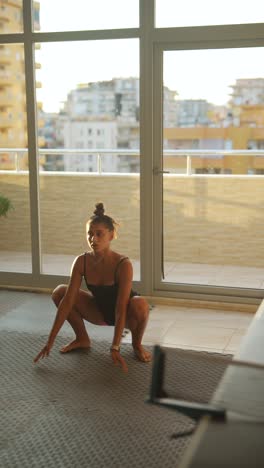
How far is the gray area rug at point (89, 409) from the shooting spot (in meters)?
2.28

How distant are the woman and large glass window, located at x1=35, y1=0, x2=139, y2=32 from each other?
1649 millimetres

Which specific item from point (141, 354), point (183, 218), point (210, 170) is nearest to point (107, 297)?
point (141, 354)

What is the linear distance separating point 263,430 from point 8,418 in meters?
1.60

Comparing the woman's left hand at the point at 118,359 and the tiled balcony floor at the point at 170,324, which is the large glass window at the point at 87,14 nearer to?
the tiled balcony floor at the point at 170,324

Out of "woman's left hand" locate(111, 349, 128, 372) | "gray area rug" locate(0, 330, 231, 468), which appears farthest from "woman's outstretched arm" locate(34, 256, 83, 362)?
"woman's left hand" locate(111, 349, 128, 372)

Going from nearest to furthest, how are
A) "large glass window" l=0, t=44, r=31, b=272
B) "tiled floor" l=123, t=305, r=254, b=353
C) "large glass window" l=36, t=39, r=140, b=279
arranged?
1. "tiled floor" l=123, t=305, r=254, b=353
2. "large glass window" l=36, t=39, r=140, b=279
3. "large glass window" l=0, t=44, r=31, b=272

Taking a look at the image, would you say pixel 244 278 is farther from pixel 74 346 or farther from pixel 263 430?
pixel 263 430

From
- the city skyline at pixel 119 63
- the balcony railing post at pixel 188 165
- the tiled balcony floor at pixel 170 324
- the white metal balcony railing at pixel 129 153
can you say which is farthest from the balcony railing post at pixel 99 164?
the tiled balcony floor at pixel 170 324

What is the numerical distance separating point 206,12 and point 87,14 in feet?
2.72

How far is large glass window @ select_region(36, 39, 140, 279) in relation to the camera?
431 centimetres

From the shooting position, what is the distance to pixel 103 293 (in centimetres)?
317

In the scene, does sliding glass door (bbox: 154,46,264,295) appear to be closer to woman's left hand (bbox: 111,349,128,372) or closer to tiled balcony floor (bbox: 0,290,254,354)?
tiled balcony floor (bbox: 0,290,254,354)

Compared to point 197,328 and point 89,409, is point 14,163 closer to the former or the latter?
point 197,328

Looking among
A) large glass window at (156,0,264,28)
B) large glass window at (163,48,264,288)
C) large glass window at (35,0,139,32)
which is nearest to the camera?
large glass window at (156,0,264,28)
